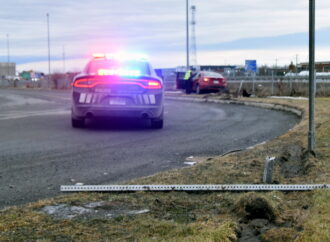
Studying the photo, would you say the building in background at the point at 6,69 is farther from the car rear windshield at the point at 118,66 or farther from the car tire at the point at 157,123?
the car tire at the point at 157,123

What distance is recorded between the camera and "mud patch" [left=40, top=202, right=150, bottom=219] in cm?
373

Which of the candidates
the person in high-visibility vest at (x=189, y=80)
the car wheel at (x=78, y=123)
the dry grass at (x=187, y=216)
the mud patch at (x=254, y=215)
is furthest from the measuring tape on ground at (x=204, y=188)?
the person in high-visibility vest at (x=189, y=80)

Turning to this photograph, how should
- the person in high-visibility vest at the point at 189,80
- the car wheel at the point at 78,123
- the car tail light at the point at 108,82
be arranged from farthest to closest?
the person in high-visibility vest at the point at 189,80 → the car wheel at the point at 78,123 → the car tail light at the point at 108,82

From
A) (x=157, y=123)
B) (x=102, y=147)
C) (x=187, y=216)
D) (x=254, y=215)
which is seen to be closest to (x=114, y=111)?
(x=157, y=123)

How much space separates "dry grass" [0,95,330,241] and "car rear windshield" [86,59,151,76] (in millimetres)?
5272

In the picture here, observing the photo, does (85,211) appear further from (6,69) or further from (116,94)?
(6,69)

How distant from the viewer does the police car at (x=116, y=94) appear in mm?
9430

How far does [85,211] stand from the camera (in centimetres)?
387

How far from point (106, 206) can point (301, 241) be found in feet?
5.74

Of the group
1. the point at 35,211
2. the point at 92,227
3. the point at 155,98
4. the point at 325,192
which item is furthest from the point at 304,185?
the point at 155,98

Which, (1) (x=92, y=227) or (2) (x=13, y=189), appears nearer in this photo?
(1) (x=92, y=227)

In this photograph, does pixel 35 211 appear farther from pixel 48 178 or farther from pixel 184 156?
pixel 184 156

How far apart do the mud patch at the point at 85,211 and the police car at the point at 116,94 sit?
18.3 feet

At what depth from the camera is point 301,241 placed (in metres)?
3.03
